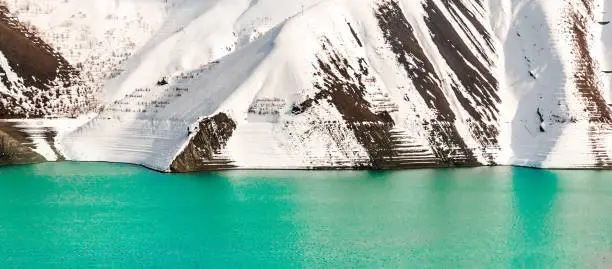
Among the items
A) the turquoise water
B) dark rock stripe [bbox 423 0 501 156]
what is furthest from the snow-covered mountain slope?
the turquoise water

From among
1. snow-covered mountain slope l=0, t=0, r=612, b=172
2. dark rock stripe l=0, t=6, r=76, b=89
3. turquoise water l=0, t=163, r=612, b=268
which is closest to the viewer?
turquoise water l=0, t=163, r=612, b=268

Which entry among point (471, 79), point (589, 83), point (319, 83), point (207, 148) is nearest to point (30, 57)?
point (207, 148)

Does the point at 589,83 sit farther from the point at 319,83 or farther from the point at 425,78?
the point at 319,83

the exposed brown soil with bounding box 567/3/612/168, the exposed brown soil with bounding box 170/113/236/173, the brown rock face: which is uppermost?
the brown rock face

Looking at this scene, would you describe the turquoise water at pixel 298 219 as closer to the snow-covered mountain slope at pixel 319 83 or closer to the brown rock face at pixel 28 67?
the snow-covered mountain slope at pixel 319 83

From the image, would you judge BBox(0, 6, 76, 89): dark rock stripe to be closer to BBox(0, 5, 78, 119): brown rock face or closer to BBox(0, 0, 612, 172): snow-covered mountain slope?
BBox(0, 5, 78, 119): brown rock face

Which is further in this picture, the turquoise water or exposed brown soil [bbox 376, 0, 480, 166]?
exposed brown soil [bbox 376, 0, 480, 166]
